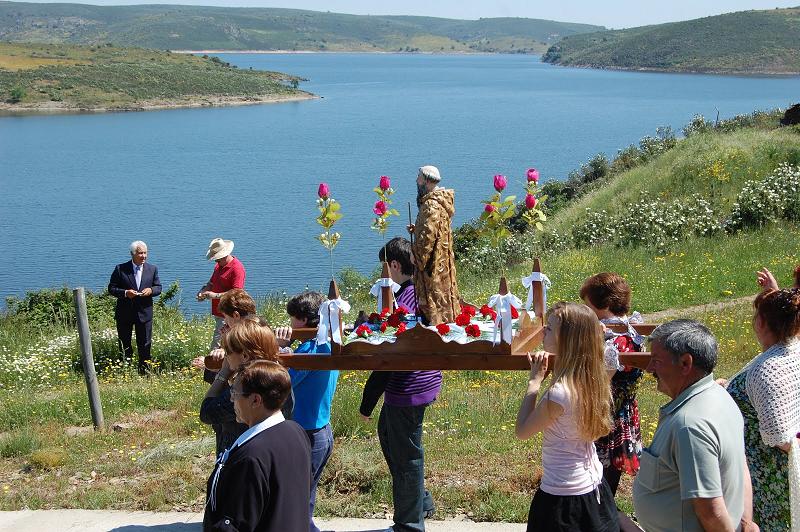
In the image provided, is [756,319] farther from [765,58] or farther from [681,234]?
[765,58]

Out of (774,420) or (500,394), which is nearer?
(774,420)

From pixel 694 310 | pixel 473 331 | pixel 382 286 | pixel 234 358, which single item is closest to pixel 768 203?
pixel 694 310

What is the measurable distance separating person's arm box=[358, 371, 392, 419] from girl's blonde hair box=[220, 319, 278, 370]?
117cm

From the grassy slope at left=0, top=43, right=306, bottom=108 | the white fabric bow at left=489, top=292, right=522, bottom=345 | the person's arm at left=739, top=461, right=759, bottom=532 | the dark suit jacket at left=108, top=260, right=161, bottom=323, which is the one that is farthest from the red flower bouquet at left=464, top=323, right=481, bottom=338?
the grassy slope at left=0, top=43, right=306, bottom=108

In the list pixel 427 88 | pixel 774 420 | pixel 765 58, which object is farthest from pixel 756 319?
pixel 765 58

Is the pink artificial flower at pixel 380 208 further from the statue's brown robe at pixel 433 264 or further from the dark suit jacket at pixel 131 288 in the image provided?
the dark suit jacket at pixel 131 288

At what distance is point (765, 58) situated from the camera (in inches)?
7106

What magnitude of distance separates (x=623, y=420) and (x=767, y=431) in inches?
39.9

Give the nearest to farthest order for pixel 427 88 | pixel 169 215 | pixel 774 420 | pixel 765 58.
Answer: pixel 774 420 < pixel 169 215 < pixel 427 88 < pixel 765 58

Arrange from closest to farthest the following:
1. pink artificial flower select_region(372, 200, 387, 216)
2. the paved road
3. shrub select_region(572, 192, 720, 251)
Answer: the paved road < pink artificial flower select_region(372, 200, 387, 216) < shrub select_region(572, 192, 720, 251)

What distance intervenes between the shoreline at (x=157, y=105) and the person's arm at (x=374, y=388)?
107 m

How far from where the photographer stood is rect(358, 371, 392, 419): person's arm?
6.28 metres

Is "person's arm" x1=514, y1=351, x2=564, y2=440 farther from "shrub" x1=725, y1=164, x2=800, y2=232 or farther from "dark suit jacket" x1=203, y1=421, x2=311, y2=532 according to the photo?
"shrub" x1=725, y1=164, x2=800, y2=232

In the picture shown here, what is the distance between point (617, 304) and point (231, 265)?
6020mm
